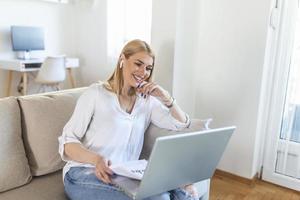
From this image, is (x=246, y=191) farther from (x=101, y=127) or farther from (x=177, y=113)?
(x=101, y=127)

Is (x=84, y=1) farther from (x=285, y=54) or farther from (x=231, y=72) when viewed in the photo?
(x=285, y=54)

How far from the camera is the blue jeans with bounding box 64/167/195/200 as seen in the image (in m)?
Result: 1.04

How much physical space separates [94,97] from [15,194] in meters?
0.52

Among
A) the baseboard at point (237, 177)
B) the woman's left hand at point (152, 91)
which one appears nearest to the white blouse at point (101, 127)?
the woman's left hand at point (152, 91)

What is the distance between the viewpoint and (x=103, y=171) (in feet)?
3.37

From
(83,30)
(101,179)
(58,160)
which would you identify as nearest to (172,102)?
(101,179)

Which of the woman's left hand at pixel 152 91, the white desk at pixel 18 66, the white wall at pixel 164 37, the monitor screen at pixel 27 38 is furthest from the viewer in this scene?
the monitor screen at pixel 27 38

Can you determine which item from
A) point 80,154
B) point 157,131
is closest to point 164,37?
point 157,131

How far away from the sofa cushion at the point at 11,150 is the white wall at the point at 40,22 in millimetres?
2664

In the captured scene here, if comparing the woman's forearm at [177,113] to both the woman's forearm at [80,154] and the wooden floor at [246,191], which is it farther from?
the wooden floor at [246,191]

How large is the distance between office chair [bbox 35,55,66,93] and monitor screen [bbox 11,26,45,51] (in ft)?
1.50

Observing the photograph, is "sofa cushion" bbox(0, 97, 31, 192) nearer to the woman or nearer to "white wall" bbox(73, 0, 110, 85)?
the woman

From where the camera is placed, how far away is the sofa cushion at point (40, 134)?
4.59 ft

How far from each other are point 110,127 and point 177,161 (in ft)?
1.26
